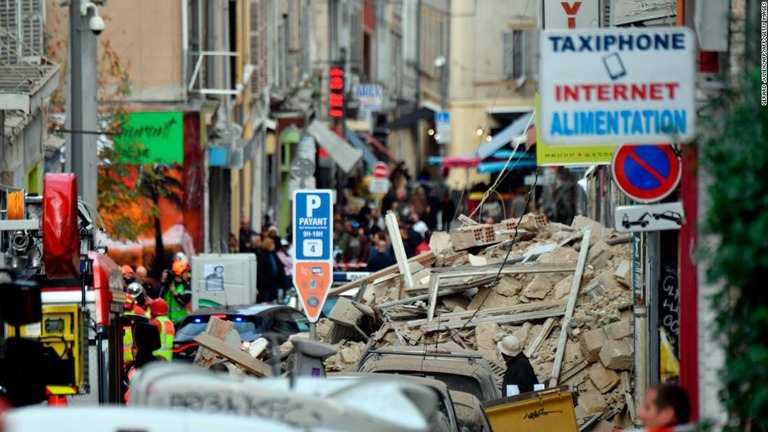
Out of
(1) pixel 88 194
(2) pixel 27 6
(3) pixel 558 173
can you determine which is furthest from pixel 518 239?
(3) pixel 558 173

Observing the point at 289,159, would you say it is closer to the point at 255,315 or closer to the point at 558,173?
the point at 558,173

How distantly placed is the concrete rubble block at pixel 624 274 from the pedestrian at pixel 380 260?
382 inches

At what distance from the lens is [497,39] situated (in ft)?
215

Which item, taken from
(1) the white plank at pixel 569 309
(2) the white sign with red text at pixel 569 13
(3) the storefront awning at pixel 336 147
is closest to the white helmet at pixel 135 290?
(1) the white plank at pixel 569 309

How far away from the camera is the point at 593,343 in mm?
17953

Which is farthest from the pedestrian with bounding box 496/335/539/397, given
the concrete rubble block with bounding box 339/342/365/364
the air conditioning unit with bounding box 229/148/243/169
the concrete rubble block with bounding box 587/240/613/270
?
the air conditioning unit with bounding box 229/148/243/169

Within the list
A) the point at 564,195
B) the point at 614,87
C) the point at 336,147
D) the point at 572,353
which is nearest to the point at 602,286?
the point at 572,353

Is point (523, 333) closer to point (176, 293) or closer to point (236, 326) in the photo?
point (236, 326)

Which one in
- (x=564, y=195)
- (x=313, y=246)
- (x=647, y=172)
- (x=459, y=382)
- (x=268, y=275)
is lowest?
(x=268, y=275)

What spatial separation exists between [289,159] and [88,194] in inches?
1241

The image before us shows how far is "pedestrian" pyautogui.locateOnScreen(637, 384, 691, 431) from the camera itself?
8430mm

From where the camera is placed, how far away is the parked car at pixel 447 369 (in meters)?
14.6

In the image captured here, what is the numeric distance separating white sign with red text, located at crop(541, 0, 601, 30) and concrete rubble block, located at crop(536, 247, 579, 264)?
2.61 m

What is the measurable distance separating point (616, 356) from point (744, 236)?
9663 millimetres
